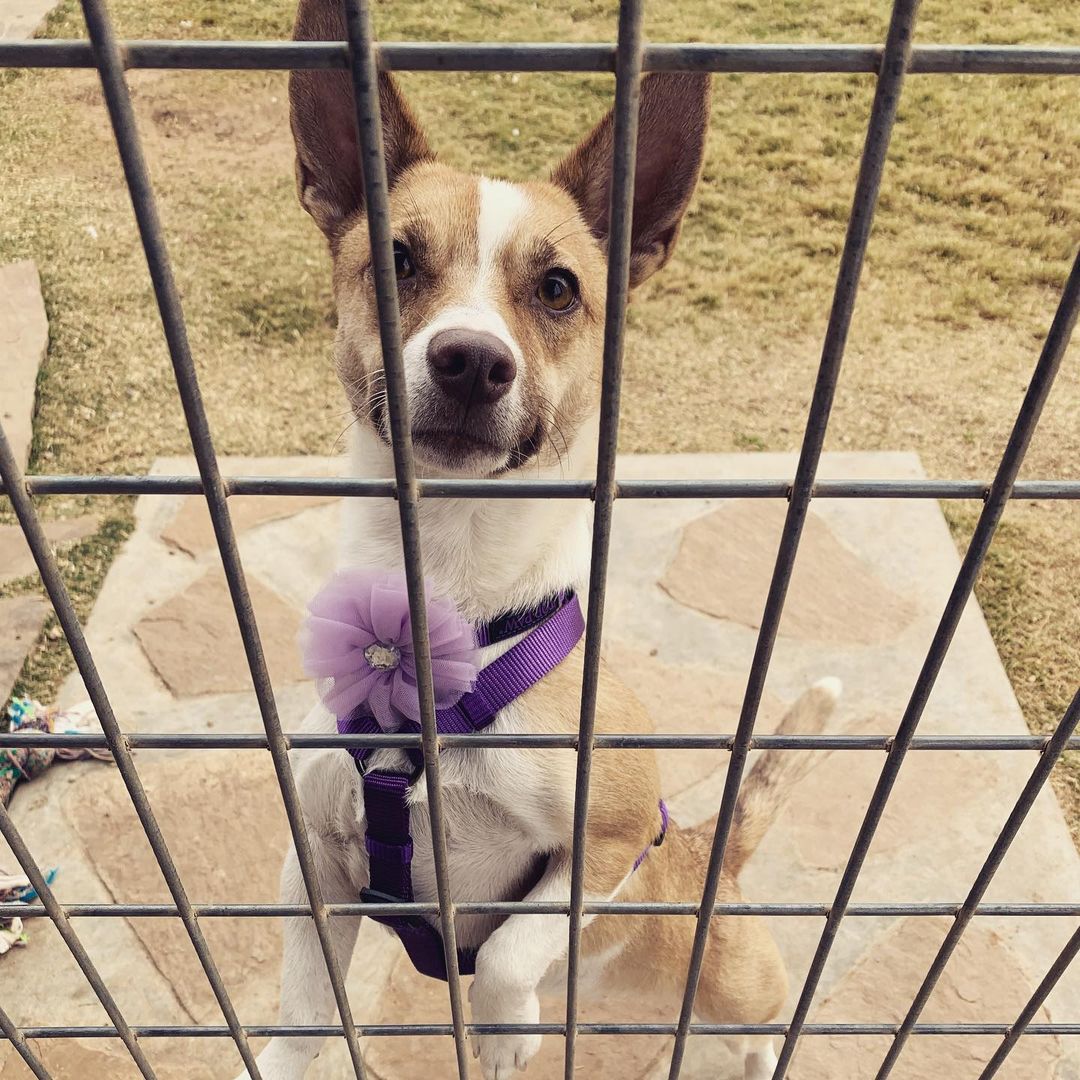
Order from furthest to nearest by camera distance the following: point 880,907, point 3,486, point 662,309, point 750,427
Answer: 1. point 662,309
2. point 750,427
3. point 880,907
4. point 3,486

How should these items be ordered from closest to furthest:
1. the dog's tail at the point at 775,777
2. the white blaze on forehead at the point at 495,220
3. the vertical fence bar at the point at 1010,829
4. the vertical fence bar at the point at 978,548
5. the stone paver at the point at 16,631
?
1. the vertical fence bar at the point at 978,548
2. the vertical fence bar at the point at 1010,829
3. the white blaze on forehead at the point at 495,220
4. the dog's tail at the point at 775,777
5. the stone paver at the point at 16,631

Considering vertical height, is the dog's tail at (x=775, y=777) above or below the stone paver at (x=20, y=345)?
below

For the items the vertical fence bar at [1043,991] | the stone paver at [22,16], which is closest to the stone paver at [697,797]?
the vertical fence bar at [1043,991]

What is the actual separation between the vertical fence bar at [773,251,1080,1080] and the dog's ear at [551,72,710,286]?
0.61 metres

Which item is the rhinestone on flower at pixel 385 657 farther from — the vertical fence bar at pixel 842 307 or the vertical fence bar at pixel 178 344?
the vertical fence bar at pixel 842 307

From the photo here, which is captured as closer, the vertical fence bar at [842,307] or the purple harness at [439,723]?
the vertical fence bar at [842,307]

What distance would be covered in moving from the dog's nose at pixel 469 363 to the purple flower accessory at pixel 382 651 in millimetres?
325

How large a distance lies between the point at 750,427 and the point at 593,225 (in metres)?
2.36

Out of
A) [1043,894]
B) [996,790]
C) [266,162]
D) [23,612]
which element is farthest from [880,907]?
[266,162]

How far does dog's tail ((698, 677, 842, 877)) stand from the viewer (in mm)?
2232

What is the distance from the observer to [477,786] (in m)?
1.73

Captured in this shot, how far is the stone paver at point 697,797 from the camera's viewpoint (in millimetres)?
2371

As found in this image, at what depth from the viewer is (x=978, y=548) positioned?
95cm

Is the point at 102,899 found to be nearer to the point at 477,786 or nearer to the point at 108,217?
the point at 477,786
